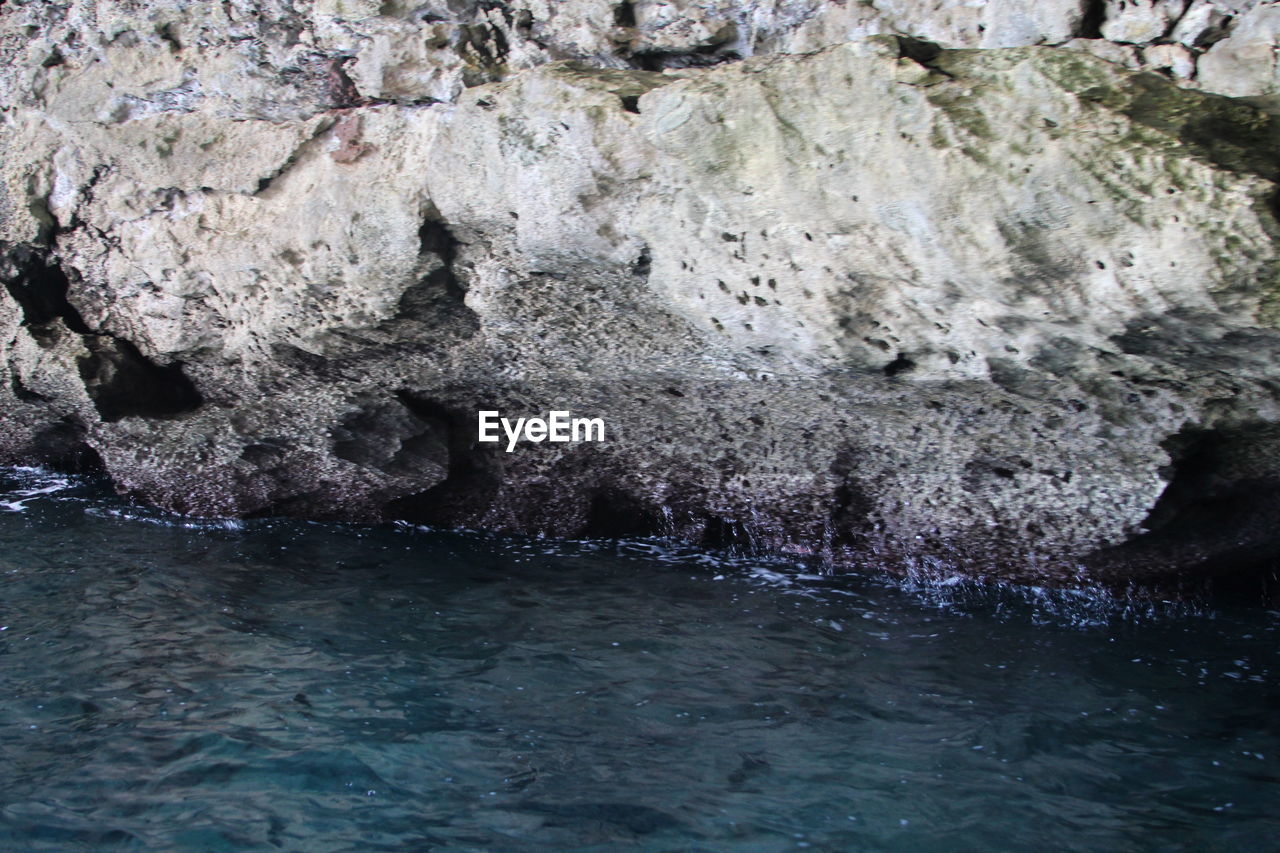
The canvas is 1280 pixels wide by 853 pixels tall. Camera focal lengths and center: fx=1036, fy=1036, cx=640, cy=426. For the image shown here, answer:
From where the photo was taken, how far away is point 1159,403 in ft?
20.4

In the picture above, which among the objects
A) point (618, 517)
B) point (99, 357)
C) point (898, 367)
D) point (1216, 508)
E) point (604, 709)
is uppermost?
point (898, 367)

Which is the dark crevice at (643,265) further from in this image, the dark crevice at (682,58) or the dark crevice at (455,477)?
the dark crevice at (455,477)

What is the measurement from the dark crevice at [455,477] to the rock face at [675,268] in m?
0.03

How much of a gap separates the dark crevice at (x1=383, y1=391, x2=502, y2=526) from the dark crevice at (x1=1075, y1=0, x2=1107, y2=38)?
5.21 metres

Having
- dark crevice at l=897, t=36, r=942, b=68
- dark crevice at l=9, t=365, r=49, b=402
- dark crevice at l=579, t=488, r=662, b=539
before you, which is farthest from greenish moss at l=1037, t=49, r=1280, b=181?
dark crevice at l=9, t=365, r=49, b=402

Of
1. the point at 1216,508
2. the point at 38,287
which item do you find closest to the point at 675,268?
the point at 1216,508

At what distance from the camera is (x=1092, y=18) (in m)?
5.46

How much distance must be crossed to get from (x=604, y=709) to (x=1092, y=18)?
4.45 m

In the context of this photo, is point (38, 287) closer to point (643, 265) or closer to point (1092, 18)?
point (643, 265)

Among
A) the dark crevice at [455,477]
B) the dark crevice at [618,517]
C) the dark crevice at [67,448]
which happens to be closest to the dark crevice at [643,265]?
the dark crevice at [455,477]

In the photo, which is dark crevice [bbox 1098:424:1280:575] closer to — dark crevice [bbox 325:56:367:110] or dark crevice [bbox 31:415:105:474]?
dark crevice [bbox 325:56:367:110]

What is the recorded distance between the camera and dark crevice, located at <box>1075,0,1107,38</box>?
5.43 metres

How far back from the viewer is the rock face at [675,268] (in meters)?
5.23

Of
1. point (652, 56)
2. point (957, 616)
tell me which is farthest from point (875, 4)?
point (957, 616)
